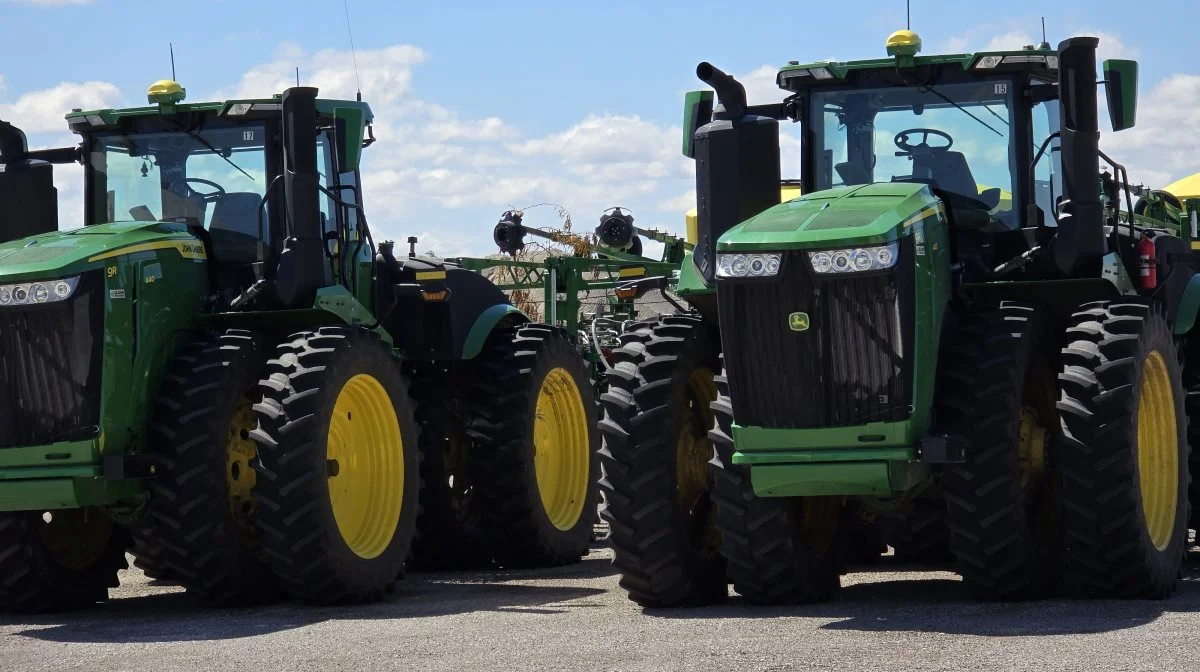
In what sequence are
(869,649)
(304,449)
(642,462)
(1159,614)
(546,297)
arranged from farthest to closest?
1. (546,297)
2. (304,449)
3. (642,462)
4. (1159,614)
5. (869,649)

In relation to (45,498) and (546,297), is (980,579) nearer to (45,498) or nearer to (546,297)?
(45,498)

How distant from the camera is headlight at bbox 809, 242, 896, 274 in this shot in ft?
30.8

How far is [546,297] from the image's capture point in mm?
20359

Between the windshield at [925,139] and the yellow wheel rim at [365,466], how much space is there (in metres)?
3.11

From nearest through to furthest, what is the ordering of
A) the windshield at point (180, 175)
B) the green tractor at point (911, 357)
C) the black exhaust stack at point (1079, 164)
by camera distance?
the green tractor at point (911, 357), the black exhaust stack at point (1079, 164), the windshield at point (180, 175)

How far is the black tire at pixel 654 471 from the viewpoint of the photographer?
1011 cm

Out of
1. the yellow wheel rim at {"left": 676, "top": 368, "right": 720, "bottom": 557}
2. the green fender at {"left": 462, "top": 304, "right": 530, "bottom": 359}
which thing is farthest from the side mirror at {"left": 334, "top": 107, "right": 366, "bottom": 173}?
the yellow wheel rim at {"left": 676, "top": 368, "right": 720, "bottom": 557}

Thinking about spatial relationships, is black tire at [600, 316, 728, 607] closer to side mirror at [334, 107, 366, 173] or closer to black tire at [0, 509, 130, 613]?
side mirror at [334, 107, 366, 173]

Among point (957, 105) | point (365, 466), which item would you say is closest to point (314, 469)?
point (365, 466)

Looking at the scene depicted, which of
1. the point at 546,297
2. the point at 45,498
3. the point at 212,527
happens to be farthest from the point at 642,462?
the point at 546,297

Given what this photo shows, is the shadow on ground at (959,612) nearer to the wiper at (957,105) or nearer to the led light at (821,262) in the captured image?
the led light at (821,262)

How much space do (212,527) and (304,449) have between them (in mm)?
710

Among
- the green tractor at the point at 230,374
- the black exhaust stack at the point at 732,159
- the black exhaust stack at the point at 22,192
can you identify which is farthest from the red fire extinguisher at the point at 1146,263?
the black exhaust stack at the point at 22,192

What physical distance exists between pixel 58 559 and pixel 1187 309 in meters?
7.16
